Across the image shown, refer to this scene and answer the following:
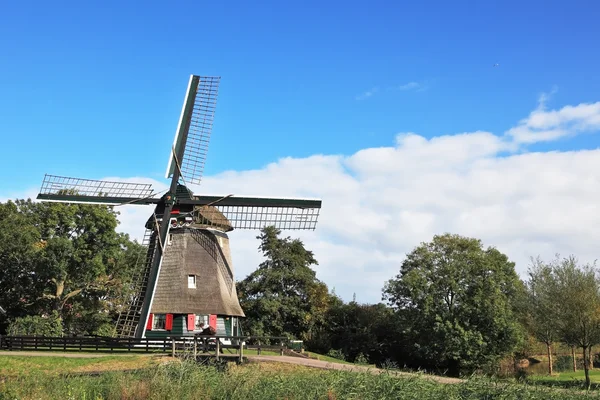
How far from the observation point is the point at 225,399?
12.1 m

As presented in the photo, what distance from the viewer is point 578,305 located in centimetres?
2906

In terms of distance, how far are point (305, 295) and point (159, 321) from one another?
1690cm

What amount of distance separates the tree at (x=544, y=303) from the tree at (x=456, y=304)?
3699mm

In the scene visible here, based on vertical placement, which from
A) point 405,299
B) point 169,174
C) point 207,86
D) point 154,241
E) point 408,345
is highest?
point 207,86

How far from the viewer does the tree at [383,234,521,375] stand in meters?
35.9

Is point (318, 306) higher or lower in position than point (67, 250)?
lower

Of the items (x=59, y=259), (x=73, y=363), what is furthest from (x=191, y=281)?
(x=59, y=259)

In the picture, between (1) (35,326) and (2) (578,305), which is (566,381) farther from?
(1) (35,326)

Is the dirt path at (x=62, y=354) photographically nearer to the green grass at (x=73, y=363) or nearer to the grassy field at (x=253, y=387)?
the green grass at (x=73, y=363)

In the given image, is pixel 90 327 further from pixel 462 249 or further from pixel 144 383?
pixel 144 383

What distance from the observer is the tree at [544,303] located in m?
30.2

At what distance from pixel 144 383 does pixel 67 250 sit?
86.6 ft

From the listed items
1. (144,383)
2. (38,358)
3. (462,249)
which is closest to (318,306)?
(462,249)

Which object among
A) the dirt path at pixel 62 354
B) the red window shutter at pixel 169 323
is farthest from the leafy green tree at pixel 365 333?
the dirt path at pixel 62 354
